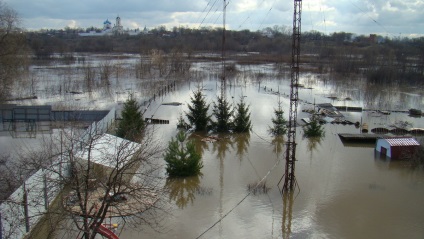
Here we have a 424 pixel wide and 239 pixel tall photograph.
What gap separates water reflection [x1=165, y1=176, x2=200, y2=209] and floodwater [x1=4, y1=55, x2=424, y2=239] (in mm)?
34

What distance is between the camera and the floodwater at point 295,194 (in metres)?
12.2

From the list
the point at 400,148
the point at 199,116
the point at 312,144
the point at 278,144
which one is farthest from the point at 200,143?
the point at 400,148

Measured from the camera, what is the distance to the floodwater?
12211 millimetres

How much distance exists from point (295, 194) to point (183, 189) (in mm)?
4049

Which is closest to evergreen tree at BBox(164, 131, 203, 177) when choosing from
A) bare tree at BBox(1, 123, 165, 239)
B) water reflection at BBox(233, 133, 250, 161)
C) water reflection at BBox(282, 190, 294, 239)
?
bare tree at BBox(1, 123, 165, 239)

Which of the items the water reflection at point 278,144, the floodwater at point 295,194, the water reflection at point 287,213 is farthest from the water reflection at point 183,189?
the water reflection at point 278,144

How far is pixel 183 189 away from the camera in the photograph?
49.9ft

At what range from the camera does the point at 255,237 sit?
11656 millimetres

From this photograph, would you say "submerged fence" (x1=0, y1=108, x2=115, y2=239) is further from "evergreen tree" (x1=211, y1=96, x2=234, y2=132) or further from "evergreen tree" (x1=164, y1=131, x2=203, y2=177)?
"evergreen tree" (x1=211, y1=96, x2=234, y2=132)

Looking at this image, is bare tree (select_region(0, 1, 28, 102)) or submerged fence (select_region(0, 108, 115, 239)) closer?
submerged fence (select_region(0, 108, 115, 239))

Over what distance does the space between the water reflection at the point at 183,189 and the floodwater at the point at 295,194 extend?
0.11 ft

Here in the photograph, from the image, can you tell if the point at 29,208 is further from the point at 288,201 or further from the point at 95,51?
the point at 95,51

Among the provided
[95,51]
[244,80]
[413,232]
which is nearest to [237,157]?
[413,232]

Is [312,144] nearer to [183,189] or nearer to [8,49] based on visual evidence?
[183,189]
